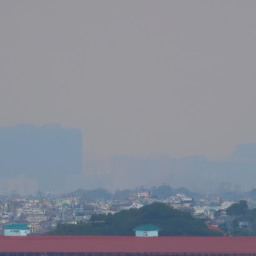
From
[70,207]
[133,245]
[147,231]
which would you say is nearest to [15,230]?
[147,231]

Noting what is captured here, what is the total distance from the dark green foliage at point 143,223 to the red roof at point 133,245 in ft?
20.1

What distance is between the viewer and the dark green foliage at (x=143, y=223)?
86.5ft

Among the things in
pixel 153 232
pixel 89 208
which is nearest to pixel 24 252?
pixel 153 232

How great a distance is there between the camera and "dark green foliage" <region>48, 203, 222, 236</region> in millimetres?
26375

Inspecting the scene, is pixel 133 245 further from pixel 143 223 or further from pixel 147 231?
pixel 143 223

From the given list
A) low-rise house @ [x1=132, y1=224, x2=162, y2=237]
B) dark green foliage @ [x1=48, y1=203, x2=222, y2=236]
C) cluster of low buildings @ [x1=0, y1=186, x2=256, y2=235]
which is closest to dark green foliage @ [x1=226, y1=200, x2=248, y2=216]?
cluster of low buildings @ [x1=0, y1=186, x2=256, y2=235]

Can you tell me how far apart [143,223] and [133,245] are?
8.47 metres

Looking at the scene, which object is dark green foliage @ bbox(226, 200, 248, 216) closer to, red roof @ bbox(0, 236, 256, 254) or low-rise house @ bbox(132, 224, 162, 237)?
low-rise house @ bbox(132, 224, 162, 237)

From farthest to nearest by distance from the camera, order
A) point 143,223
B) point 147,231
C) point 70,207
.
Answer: point 70,207 < point 143,223 < point 147,231

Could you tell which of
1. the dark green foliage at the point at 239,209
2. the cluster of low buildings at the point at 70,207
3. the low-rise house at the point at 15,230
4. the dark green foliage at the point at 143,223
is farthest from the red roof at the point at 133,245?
the cluster of low buildings at the point at 70,207

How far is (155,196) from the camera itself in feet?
335

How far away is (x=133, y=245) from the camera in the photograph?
19719mm

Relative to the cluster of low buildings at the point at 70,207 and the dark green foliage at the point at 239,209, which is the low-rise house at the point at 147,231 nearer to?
the dark green foliage at the point at 239,209

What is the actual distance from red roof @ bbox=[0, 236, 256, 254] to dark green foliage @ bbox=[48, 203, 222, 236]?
612 centimetres
